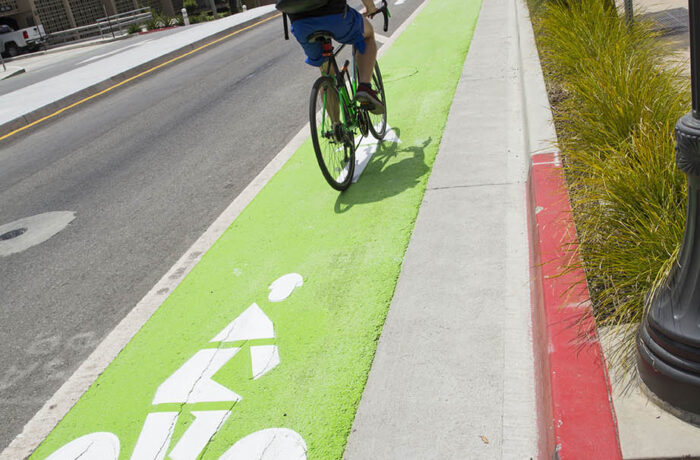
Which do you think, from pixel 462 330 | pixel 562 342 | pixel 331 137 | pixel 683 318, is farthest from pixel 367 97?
pixel 683 318

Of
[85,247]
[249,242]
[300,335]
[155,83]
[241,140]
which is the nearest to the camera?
[300,335]

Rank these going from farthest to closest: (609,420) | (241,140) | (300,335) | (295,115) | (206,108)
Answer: (206,108)
(295,115)
(241,140)
(300,335)
(609,420)

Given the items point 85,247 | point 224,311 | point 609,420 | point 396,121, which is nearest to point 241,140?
point 396,121

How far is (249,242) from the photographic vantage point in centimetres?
514

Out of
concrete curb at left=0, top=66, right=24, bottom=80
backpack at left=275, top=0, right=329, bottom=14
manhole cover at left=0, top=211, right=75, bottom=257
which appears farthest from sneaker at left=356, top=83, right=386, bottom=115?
concrete curb at left=0, top=66, right=24, bottom=80

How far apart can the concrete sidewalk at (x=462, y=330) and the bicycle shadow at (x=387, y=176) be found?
219mm

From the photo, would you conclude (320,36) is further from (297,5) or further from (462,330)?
(462,330)

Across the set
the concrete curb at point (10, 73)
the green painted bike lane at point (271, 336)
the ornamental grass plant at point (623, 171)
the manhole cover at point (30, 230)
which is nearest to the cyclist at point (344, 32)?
the green painted bike lane at point (271, 336)

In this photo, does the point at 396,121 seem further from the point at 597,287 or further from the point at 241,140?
the point at 597,287

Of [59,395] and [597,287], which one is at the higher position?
[597,287]

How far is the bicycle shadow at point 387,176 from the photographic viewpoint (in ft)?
17.8

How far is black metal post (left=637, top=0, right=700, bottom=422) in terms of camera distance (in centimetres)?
210

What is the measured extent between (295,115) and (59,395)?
5986 millimetres

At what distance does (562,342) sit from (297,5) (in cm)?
324
